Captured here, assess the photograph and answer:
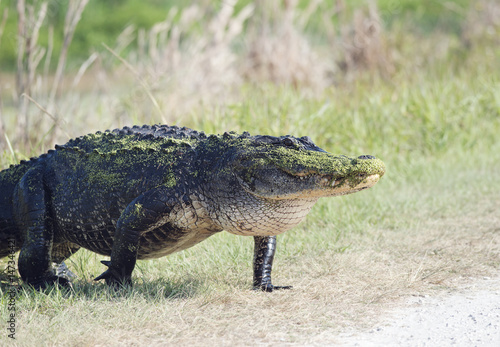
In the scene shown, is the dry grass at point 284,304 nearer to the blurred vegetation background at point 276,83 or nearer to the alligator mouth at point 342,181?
the alligator mouth at point 342,181

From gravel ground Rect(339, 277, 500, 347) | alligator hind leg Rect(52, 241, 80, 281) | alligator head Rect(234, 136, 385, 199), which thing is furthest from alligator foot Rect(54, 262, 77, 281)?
gravel ground Rect(339, 277, 500, 347)

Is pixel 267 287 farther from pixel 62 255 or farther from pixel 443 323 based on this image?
pixel 62 255

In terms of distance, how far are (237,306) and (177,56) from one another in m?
5.30

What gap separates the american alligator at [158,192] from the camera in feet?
11.1

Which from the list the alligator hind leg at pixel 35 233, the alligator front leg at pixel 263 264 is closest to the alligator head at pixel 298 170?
the alligator front leg at pixel 263 264

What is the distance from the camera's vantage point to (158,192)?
357cm

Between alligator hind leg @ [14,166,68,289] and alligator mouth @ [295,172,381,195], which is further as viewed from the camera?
alligator hind leg @ [14,166,68,289]

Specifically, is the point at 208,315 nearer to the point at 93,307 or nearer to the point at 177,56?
the point at 93,307

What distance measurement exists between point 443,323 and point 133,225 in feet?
5.58

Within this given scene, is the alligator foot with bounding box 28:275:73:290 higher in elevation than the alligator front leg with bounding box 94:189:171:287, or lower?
lower

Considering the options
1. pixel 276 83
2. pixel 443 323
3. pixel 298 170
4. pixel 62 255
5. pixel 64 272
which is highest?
pixel 276 83

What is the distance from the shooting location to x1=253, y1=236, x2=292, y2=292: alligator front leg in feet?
12.7

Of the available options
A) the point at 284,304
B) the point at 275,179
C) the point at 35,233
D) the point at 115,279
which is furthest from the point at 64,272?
the point at 275,179

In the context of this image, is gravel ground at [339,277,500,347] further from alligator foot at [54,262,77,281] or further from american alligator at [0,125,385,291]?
alligator foot at [54,262,77,281]
